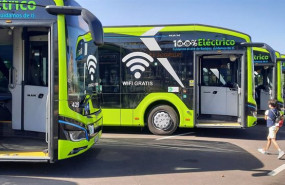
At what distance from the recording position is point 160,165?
6734 millimetres

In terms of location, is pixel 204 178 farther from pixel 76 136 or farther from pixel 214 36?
pixel 214 36

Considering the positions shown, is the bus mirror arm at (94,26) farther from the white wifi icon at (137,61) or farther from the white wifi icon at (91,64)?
Answer: the white wifi icon at (137,61)

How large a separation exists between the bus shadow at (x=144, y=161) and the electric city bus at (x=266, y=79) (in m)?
5.11

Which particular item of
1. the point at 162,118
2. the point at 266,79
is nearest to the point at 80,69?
the point at 162,118

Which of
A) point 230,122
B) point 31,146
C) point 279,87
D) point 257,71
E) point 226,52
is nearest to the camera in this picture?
point 31,146

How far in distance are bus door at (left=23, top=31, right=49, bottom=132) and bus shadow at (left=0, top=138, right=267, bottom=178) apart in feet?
2.97

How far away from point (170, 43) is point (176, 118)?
2270mm

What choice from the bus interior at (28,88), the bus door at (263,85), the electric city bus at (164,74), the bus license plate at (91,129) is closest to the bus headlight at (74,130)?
the bus license plate at (91,129)

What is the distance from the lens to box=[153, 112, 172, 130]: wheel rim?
10109mm

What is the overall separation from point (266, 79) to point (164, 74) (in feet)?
20.0

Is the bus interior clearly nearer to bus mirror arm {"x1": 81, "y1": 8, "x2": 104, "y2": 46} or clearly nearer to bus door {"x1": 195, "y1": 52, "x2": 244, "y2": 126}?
bus mirror arm {"x1": 81, "y1": 8, "x2": 104, "y2": 46}

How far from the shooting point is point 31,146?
20.6ft

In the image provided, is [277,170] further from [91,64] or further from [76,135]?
[91,64]

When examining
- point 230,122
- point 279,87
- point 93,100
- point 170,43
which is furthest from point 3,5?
point 279,87
